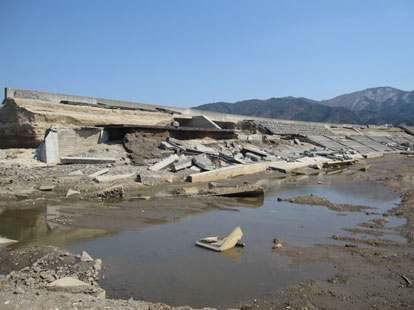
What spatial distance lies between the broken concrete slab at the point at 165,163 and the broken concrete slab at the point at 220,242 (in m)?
9.31

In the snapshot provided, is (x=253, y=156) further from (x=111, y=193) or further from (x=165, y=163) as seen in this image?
(x=111, y=193)

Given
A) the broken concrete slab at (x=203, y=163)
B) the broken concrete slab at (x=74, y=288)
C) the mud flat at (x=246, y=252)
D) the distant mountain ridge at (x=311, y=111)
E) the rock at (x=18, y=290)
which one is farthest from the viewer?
the distant mountain ridge at (x=311, y=111)

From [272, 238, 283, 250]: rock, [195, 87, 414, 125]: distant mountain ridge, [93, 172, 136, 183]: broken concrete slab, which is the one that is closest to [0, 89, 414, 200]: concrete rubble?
[93, 172, 136, 183]: broken concrete slab

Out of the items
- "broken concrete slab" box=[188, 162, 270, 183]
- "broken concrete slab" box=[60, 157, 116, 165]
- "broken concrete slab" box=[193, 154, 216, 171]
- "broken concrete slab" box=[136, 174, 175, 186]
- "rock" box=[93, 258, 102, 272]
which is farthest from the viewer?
"broken concrete slab" box=[193, 154, 216, 171]

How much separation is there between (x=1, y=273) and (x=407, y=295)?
18.8 ft

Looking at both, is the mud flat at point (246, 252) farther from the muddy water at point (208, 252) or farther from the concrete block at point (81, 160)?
the concrete block at point (81, 160)

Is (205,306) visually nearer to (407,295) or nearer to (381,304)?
(381,304)

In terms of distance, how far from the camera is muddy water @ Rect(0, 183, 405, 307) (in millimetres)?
6254

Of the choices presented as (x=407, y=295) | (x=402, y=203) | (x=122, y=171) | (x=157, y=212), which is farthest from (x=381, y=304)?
(x=122, y=171)

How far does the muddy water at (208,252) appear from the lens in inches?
246

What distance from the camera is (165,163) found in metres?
18.5

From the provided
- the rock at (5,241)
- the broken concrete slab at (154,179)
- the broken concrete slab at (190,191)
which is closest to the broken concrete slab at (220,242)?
the rock at (5,241)

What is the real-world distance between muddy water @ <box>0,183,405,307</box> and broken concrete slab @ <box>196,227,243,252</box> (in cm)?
15

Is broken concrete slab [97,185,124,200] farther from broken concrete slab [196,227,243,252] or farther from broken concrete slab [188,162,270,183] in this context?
broken concrete slab [196,227,243,252]
